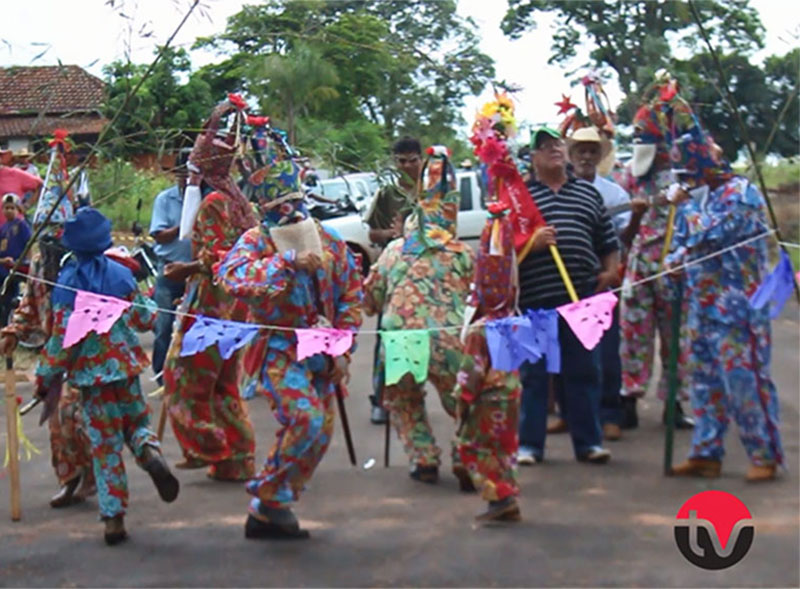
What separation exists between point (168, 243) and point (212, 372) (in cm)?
177

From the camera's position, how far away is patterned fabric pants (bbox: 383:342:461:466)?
706 centimetres

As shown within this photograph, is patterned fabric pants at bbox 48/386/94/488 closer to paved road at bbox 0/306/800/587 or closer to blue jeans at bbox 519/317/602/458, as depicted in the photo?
paved road at bbox 0/306/800/587

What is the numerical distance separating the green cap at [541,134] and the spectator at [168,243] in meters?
2.18

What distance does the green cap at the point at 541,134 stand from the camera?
23.7 feet

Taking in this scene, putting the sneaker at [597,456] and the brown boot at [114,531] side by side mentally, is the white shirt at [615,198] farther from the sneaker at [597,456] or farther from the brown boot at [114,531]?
the brown boot at [114,531]

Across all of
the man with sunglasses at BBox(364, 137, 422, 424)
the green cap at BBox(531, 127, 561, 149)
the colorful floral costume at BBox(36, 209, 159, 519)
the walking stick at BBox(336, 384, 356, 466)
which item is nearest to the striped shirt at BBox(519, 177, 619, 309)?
the green cap at BBox(531, 127, 561, 149)

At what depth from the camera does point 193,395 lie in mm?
7449

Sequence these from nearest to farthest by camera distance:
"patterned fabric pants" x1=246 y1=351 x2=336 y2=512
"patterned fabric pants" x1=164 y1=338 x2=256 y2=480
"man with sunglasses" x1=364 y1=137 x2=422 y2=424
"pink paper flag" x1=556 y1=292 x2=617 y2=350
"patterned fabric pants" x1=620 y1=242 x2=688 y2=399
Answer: "patterned fabric pants" x1=246 y1=351 x2=336 y2=512 < "pink paper flag" x1=556 y1=292 x2=617 y2=350 < "patterned fabric pants" x1=164 y1=338 x2=256 y2=480 < "man with sunglasses" x1=364 y1=137 x2=422 y2=424 < "patterned fabric pants" x1=620 y1=242 x2=688 y2=399

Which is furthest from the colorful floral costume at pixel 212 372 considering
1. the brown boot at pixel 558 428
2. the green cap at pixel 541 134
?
the brown boot at pixel 558 428

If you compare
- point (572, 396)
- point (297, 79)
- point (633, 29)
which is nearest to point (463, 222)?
point (633, 29)

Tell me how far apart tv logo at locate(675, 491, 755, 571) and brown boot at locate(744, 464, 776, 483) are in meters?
0.26

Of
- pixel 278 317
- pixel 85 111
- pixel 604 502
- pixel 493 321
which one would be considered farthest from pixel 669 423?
pixel 85 111

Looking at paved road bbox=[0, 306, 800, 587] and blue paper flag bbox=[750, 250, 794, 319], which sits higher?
blue paper flag bbox=[750, 250, 794, 319]

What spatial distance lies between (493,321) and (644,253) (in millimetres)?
2441
